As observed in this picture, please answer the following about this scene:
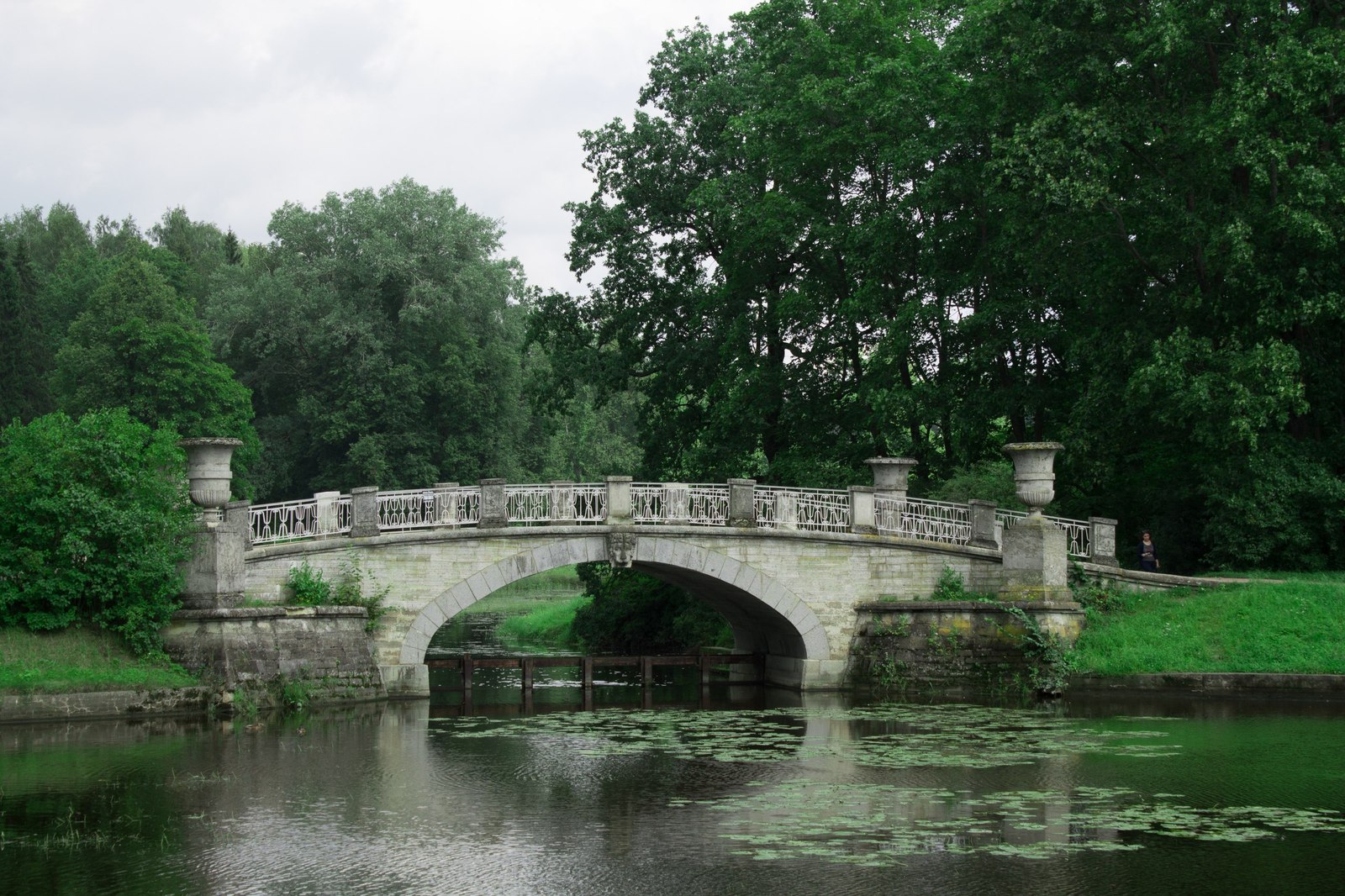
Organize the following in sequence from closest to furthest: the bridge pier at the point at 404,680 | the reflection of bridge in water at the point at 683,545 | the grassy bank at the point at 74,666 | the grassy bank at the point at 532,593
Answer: the grassy bank at the point at 74,666 → the reflection of bridge in water at the point at 683,545 → the bridge pier at the point at 404,680 → the grassy bank at the point at 532,593

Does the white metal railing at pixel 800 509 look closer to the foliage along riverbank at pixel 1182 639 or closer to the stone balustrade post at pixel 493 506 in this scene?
the foliage along riverbank at pixel 1182 639

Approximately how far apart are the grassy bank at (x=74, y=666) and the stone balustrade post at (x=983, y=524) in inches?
487

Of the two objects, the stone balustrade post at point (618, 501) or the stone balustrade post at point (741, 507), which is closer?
the stone balustrade post at point (618, 501)

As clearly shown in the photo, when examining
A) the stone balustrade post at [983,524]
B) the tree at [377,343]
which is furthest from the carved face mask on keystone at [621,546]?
the tree at [377,343]

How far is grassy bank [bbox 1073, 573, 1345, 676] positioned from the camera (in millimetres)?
20594

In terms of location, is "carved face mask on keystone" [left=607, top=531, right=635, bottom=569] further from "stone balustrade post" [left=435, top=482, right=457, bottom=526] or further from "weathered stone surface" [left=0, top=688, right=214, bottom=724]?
"weathered stone surface" [left=0, top=688, right=214, bottom=724]

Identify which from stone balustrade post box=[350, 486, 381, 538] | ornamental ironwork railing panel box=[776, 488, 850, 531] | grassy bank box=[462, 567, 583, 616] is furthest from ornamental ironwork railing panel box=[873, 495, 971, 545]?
grassy bank box=[462, 567, 583, 616]

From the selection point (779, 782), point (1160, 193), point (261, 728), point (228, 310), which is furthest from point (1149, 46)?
point (228, 310)

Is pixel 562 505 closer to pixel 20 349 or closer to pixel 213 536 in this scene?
pixel 213 536

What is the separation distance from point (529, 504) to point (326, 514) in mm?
3192

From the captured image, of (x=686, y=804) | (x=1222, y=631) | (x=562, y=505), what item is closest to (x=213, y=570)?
(x=562, y=505)

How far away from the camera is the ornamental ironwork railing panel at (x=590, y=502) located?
2188 centimetres

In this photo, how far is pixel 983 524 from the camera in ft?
75.9

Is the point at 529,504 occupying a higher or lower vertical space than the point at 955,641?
higher
